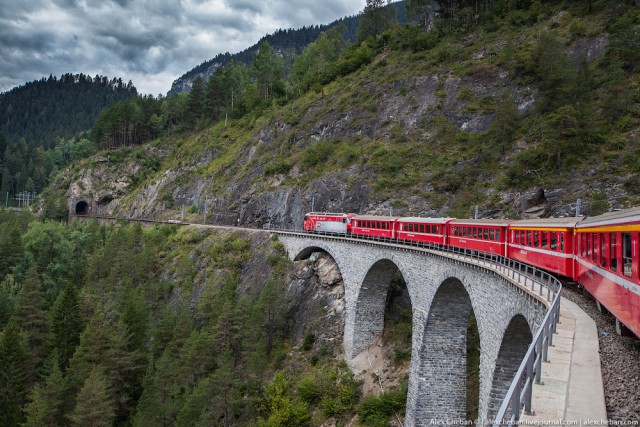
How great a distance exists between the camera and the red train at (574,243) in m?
8.76

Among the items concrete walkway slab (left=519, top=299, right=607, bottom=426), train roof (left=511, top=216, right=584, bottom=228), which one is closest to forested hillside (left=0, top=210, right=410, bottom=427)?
train roof (left=511, top=216, right=584, bottom=228)

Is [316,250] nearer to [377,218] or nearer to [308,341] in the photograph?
[377,218]

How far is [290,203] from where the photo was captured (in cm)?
5538

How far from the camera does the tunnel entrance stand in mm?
93738

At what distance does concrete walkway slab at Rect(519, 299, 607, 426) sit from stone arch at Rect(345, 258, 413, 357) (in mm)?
22249

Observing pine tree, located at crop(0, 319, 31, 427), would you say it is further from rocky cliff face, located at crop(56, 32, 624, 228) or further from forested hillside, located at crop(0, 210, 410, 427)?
rocky cliff face, located at crop(56, 32, 624, 228)

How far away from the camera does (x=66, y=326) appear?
3850cm

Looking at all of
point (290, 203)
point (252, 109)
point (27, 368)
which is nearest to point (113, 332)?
point (27, 368)

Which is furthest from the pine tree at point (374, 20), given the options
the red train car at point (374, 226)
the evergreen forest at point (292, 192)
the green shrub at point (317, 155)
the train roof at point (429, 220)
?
the train roof at point (429, 220)

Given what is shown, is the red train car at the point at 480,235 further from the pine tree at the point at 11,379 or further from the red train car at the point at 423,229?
the pine tree at the point at 11,379

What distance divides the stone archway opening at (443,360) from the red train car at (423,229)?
A: 15.1ft

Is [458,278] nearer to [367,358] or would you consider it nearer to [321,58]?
[367,358]

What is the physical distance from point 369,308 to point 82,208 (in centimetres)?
8483

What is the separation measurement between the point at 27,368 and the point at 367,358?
2634cm
